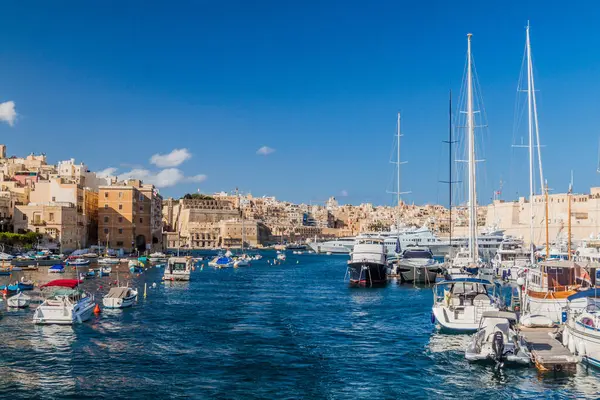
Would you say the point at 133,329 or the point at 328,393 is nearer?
the point at 328,393

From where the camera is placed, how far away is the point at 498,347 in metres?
17.4

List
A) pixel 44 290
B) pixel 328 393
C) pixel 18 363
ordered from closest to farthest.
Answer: pixel 328 393, pixel 18 363, pixel 44 290

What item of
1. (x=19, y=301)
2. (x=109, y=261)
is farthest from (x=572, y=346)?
(x=109, y=261)

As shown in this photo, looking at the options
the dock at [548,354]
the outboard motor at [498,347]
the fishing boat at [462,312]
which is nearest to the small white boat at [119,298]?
the fishing boat at [462,312]

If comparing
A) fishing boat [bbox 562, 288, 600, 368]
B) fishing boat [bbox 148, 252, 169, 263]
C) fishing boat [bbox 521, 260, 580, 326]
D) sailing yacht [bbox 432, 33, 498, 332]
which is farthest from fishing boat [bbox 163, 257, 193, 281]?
fishing boat [bbox 562, 288, 600, 368]

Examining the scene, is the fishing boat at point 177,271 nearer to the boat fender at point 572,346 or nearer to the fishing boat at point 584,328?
the fishing boat at point 584,328

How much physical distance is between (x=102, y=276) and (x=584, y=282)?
117ft

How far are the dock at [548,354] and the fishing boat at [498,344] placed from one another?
26 centimetres

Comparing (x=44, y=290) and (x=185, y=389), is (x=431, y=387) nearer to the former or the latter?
(x=185, y=389)

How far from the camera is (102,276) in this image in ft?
155

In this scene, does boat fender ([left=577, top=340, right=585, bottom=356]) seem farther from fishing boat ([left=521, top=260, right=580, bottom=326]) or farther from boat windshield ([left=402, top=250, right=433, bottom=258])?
boat windshield ([left=402, top=250, right=433, bottom=258])

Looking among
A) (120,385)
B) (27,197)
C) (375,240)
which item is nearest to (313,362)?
(120,385)

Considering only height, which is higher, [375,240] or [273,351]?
[375,240]

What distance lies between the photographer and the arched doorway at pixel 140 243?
7781 cm
